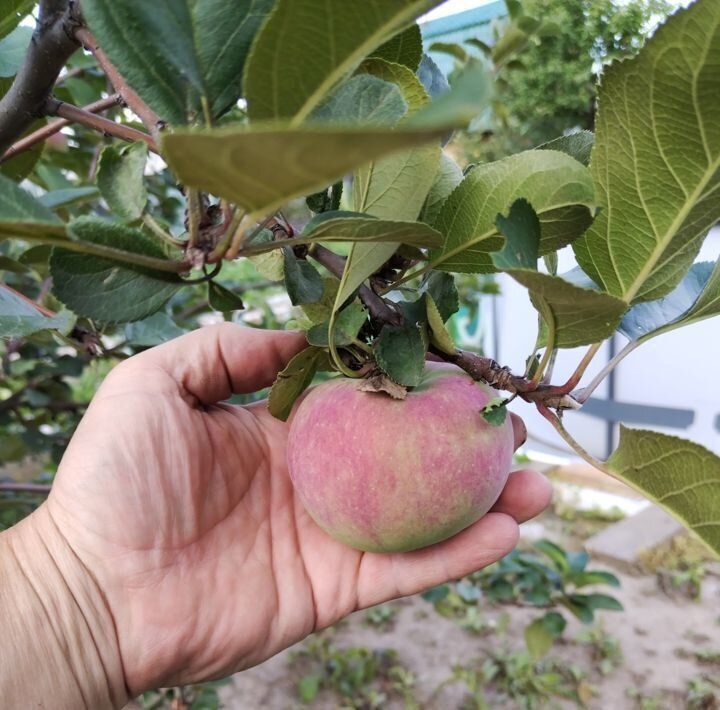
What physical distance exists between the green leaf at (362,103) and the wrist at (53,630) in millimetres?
554

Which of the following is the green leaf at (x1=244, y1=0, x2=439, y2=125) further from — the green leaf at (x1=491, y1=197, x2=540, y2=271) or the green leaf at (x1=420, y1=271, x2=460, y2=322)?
the green leaf at (x1=420, y1=271, x2=460, y2=322)

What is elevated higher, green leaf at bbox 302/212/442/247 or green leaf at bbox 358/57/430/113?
green leaf at bbox 358/57/430/113

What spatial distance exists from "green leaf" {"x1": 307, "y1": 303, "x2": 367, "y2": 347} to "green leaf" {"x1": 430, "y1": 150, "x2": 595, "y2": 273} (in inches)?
2.5

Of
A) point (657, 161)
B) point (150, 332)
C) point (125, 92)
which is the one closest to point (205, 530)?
point (150, 332)

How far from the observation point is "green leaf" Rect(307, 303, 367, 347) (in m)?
0.50

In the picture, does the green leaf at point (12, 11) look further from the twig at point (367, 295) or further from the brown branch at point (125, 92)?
the twig at point (367, 295)

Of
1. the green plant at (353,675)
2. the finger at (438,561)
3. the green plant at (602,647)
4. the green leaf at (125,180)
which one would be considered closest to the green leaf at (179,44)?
the green leaf at (125,180)

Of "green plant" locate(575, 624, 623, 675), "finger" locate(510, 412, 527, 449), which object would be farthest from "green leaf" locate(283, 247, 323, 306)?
"green plant" locate(575, 624, 623, 675)

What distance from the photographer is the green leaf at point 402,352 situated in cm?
50

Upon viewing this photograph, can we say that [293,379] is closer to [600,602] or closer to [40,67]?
[40,67]

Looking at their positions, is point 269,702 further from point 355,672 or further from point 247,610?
point 247,610

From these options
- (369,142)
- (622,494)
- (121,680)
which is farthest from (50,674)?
(622,494)

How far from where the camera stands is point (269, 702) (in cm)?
177

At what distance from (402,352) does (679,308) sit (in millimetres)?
→ 265
